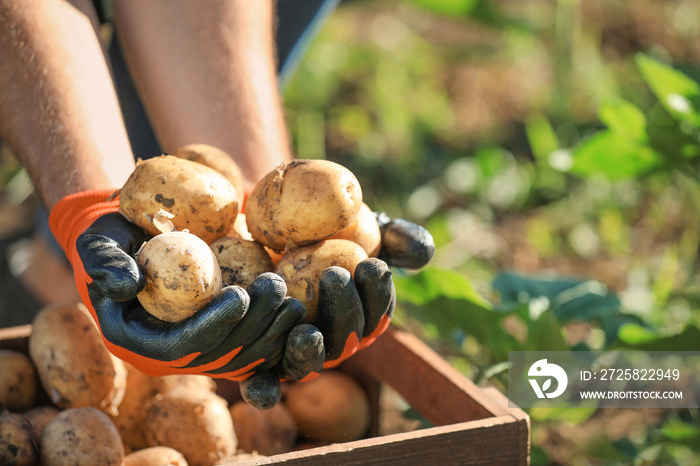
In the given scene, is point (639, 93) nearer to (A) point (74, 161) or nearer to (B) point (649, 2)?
Answer: (B) point (649, 2)

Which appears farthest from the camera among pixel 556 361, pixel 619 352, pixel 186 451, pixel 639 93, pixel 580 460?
pixel 639 93

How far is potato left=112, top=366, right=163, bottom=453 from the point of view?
4.72 ft

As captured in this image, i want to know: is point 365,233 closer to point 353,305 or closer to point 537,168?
point 353,305

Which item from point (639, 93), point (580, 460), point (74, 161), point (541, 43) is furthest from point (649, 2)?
point (74, 161)

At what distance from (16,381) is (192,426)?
0.36 metres

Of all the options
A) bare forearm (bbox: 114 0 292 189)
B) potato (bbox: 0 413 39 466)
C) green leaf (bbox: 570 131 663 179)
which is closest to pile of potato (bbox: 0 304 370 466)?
potato (bbox: 0 413 39 466)

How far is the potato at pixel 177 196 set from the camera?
1157 millimetres

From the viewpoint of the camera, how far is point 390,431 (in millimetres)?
2129

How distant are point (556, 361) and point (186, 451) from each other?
0.88 meters

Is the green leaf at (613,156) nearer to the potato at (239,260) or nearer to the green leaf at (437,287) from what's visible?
the green leaf at (437,287)

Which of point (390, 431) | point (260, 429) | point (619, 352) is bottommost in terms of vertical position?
point (390, 431)

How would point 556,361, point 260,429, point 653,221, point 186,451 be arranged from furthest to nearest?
point 653,221 → point 556,361 → point 260,429 → point 186,451

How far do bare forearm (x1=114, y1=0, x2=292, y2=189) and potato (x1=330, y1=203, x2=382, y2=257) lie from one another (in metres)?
0.47

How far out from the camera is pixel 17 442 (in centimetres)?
120
